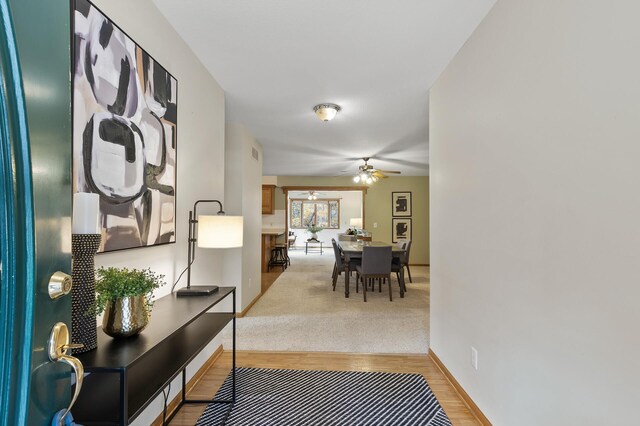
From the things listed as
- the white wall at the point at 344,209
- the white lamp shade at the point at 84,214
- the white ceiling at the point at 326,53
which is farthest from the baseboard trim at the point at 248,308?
the white wall at the point at 344,209

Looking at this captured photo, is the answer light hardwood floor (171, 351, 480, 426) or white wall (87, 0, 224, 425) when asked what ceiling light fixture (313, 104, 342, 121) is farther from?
light hardwood floor (171, 351, 480, 426)

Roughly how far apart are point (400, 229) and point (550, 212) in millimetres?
7198

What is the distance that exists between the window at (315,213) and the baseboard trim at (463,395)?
1082 centimetres

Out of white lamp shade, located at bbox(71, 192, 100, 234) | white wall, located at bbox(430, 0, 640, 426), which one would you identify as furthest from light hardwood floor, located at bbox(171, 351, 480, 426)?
white lamp shade, located at bbox(71, 192, 100, 234)

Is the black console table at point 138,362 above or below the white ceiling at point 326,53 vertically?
below

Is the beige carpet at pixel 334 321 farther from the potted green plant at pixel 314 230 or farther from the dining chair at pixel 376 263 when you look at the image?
the potted green plant at pixel 314 230

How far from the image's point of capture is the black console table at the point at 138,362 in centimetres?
103

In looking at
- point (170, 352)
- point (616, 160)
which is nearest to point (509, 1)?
point (616, 160)

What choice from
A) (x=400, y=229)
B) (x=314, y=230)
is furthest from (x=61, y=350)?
(x=314, y=230)

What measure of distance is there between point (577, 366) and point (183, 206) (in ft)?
7.48

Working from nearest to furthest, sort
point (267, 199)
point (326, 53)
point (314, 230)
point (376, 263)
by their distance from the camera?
point (326, 53) < point (376, 263) < point (267, 199) < point (314, 230)

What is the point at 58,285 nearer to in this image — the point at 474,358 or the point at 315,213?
the point at 474,358

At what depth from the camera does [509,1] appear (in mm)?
1683

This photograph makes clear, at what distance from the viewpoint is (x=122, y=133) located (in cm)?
152
